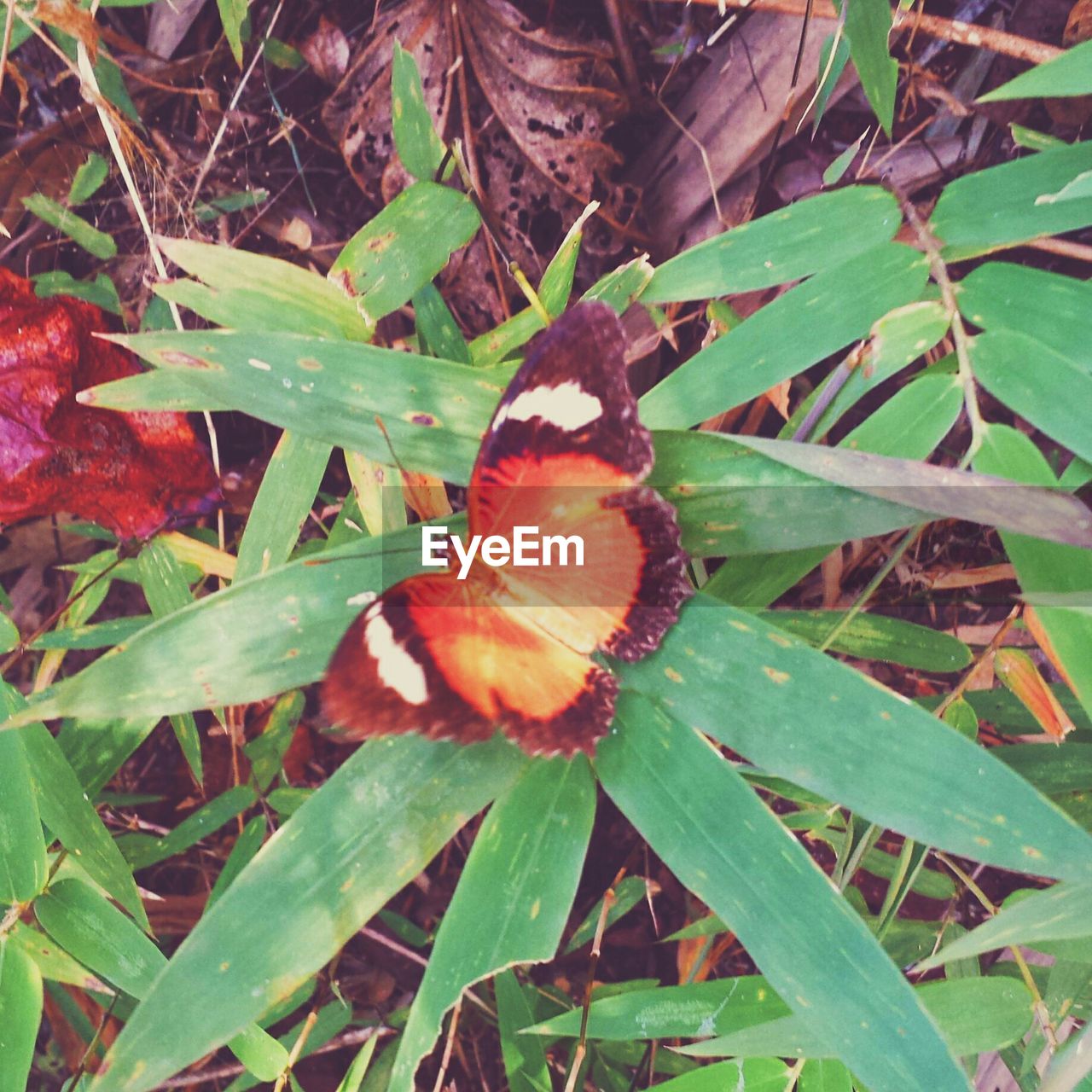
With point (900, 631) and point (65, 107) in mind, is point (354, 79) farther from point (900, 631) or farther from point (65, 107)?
point (900, 631)

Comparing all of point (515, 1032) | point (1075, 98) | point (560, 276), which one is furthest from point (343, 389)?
point (1075, 98)

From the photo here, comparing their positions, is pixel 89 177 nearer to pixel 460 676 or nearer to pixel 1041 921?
pixel 460 676

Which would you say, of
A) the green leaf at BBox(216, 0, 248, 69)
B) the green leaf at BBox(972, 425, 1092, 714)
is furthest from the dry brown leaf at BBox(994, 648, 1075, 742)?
the green leaf at BBox(216, 0, 248, 69)

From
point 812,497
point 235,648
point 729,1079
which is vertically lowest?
point 729,1079

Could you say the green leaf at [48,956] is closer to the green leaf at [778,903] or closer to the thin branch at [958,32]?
the green leaf at [778,903]

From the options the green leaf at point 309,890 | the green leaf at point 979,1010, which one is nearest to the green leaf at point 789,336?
the green leaf at point 309,890

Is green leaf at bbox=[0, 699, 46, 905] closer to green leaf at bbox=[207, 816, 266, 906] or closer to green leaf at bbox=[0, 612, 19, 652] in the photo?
green leaf at bbox=[0, 612, 19, 652]

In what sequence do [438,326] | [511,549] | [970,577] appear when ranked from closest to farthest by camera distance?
[511,549] → [438,326] → [970,577]
